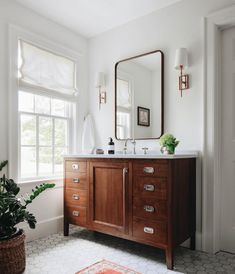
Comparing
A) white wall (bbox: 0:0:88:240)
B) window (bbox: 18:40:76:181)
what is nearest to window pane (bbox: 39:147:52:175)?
window (bbox: 18:40:76:181)

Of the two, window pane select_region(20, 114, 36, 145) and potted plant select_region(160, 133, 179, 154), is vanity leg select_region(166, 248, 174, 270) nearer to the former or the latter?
potted plant select_region(160, 133, 179, 154)

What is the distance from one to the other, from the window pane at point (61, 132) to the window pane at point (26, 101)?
Answer: 16.1 inches

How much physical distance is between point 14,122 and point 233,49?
236 cm

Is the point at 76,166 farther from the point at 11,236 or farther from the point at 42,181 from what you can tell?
the point at 11,236

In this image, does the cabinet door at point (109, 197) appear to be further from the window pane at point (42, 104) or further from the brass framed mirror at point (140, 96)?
the window pane at point (42, 104)

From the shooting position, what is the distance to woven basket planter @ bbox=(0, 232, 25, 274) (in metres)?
1.95

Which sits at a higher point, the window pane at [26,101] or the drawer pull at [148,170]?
the window pane at [26,101]

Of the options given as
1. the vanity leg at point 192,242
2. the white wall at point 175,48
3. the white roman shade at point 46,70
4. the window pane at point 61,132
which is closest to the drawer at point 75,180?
the window pane at point 61,132

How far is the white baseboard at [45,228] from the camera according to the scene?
107 inches

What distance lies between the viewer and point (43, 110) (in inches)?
120

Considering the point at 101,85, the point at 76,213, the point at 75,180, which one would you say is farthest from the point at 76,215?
the point at 101,85

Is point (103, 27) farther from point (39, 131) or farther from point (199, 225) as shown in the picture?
point (199, 225)

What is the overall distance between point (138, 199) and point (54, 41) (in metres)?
2.17

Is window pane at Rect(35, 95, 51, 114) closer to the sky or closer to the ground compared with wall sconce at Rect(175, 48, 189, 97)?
closer to the ground
